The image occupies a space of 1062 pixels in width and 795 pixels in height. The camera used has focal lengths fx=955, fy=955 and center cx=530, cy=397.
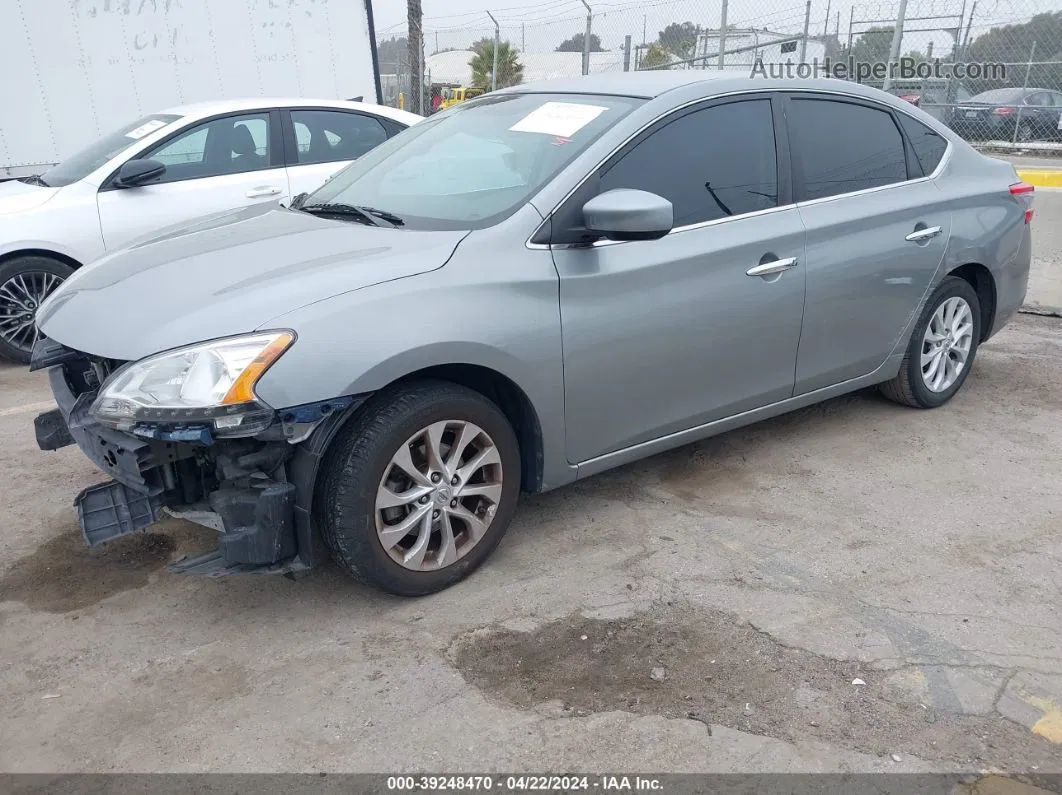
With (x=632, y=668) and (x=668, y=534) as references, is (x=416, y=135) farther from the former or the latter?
→ (x=632, y=668)

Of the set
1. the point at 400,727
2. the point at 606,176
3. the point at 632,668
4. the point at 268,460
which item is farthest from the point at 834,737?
the point at 606,176

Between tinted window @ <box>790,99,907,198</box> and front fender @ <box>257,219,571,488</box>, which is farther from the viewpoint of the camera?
tinted window @ <box>790,99,907,198</box>

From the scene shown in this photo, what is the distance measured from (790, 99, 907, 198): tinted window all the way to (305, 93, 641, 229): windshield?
915mm

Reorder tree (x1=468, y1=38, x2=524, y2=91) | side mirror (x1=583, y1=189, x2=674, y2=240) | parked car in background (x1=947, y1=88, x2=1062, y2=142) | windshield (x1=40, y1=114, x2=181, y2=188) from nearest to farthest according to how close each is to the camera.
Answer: side mirror (x1=583, y1=189, x2=674, y2=240) < windshield (x1=40, y1=114, x2=181, y2=188) < parked car in background (x1=947, y1=88, x2=1062, y2=142) < tree (x1=468, y1=38, x2=524, y2=91)

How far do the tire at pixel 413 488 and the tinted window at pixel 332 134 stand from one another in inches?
173

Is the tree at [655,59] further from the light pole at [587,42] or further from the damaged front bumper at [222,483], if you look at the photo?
the damaged front bumper at [222,483]

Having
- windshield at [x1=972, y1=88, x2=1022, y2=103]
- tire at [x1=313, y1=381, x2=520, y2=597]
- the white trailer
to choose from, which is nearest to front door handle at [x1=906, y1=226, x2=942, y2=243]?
tire at [x1=313, y1=381, x2=520, y2=597]

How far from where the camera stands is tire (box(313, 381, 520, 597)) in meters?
2.96

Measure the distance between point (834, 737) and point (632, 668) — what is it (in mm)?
603

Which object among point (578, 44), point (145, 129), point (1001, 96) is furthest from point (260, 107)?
point (1001, 96)

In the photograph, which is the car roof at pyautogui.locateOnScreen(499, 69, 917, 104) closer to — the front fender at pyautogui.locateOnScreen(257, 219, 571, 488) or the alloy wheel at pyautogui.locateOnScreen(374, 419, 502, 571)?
the front fender at pyautogui.locateOnScreen(257, 219, 571, 488)

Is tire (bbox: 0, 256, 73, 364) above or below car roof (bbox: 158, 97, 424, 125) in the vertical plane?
below

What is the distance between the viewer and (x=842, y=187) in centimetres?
430

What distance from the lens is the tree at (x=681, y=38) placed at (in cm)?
1180
